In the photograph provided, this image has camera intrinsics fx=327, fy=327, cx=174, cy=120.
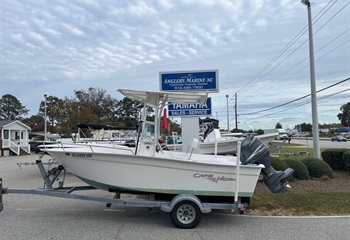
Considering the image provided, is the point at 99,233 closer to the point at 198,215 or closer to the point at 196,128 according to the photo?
the point at 198,215

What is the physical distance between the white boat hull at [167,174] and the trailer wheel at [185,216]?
0.24 metres

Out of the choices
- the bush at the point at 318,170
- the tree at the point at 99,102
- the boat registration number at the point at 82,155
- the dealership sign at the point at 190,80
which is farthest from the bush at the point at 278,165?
the tree at the point at 99,102

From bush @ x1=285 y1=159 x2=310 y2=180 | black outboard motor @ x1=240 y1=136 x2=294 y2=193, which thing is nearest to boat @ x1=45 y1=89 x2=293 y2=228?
black outboard motor @ x1=240 y1=136 x2=294 y2=193

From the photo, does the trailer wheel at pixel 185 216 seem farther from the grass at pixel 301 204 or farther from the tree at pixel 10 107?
the tree at pixel 10 107

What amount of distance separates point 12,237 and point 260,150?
4917 millimetres

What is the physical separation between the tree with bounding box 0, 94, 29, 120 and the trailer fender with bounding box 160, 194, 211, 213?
Result: 320 ft

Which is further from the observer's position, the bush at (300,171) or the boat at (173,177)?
the bush at (300,171)

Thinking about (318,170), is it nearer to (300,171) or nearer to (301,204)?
(300,171)

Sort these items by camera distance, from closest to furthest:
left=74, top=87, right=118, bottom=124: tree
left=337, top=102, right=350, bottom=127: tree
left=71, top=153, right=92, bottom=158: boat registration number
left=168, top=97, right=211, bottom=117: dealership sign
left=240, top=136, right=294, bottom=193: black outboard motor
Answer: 1. left=71, top=153, right=92, bottom=158: boat registration number
2. left=240, top=136, right=294, bottom=193: black outboard motor
3. left=168, top=97, right=211, bottom=117: dealership sign
4. left=74, top=87, right=118, bottom=124: tree
5. left=337, top=102, right=350, bottom=127: tree

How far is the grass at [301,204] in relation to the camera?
7184mm

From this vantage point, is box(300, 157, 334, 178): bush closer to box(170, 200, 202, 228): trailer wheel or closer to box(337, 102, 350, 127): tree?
box(170, 200, 202, 228): trailer wheel

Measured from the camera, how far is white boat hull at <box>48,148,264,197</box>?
6.07 meters

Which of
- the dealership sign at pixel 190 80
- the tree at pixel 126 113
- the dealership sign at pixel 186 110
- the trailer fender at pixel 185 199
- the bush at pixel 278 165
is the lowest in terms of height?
the trailer fender at pixel 185 199

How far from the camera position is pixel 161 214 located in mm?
7227
